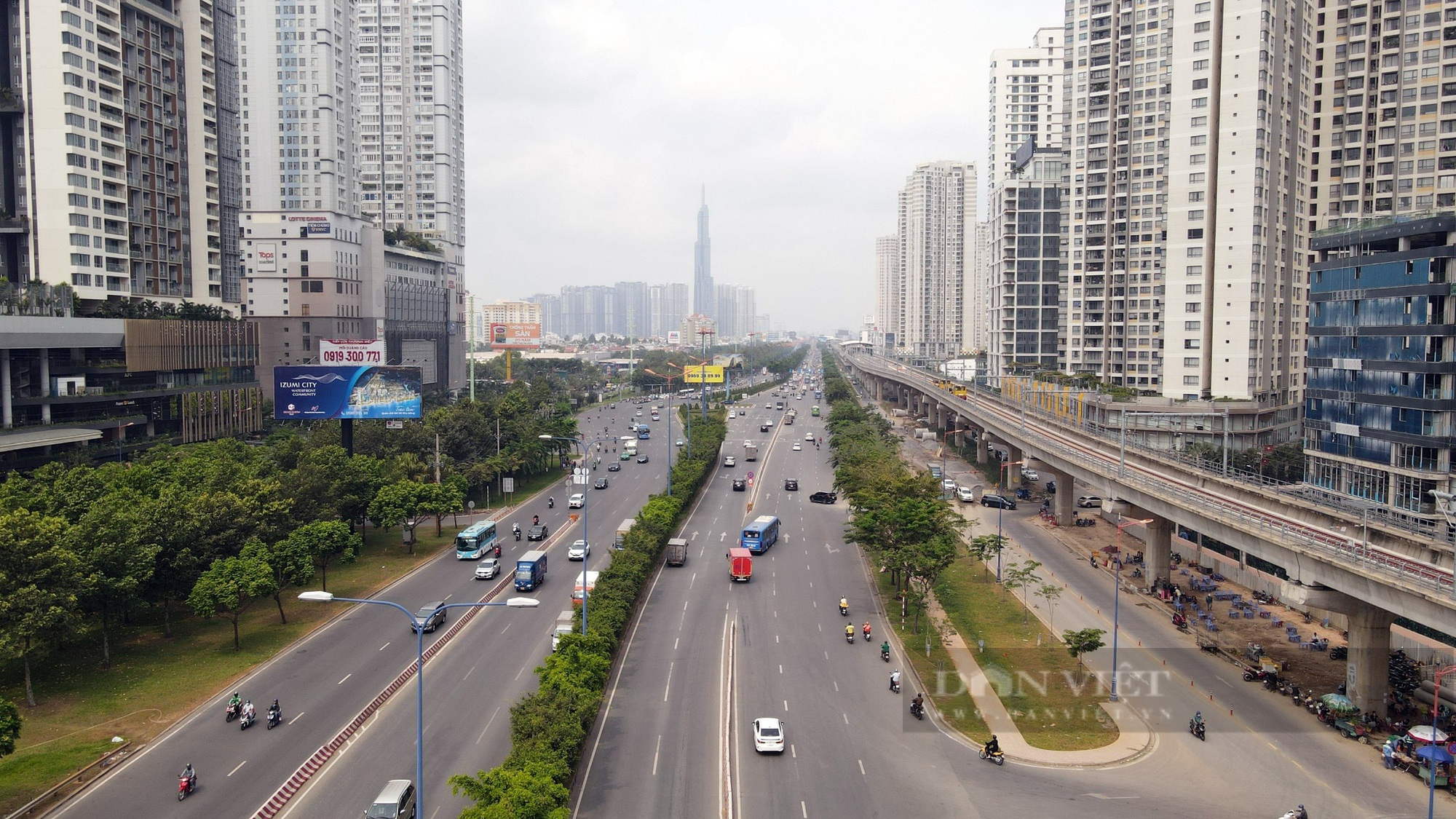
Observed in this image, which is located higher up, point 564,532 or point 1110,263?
point 1110,263

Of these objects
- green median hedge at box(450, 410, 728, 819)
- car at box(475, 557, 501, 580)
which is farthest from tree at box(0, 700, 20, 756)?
car at box(475, 557, 501, 580)

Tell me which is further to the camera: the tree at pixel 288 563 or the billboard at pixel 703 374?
the billboard at pixel 703 374

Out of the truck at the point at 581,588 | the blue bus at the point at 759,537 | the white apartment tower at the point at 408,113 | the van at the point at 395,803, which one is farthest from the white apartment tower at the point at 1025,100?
the van at the point at 395,803

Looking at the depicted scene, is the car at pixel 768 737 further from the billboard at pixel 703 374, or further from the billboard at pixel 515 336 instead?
the billboard at pixel 515 336

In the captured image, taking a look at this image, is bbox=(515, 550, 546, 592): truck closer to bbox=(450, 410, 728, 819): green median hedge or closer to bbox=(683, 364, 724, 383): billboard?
bbox=(450, 410, 728, 819): green median hedge

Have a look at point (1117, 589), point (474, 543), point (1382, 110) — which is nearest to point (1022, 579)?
point (1117, 589)

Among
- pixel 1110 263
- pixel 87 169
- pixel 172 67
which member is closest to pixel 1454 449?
pixel 1110 263

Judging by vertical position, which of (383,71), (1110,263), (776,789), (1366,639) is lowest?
(776,789)

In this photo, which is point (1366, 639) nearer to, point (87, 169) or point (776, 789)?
point (776, 789)
